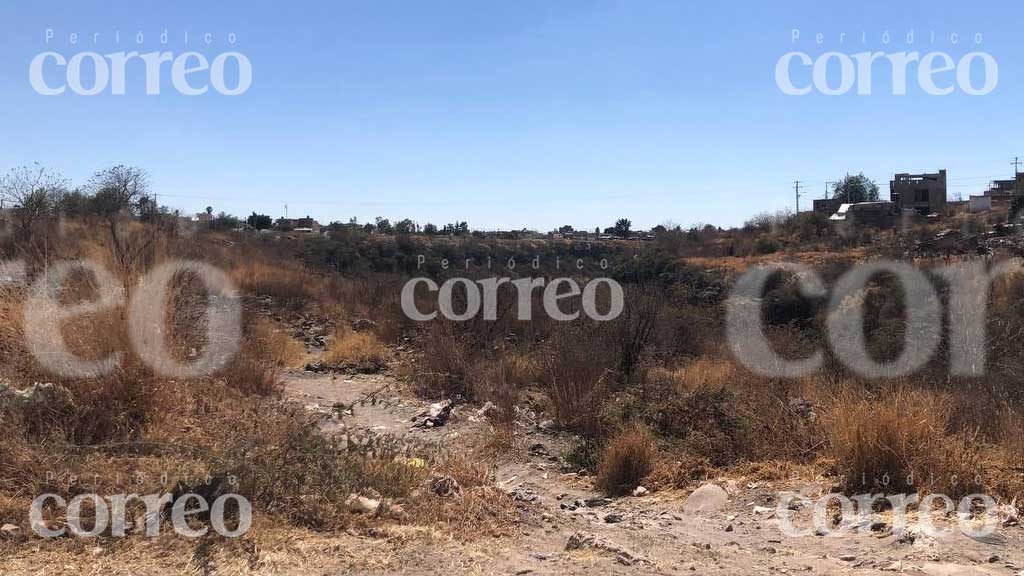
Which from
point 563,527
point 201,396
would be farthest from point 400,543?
point 201,396

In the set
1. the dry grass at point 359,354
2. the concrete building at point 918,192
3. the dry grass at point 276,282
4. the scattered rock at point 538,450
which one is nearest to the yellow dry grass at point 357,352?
the dry grass at point 359,354

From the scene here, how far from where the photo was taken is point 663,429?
6.84 metres

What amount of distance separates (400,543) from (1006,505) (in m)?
3.77

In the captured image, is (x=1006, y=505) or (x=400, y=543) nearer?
(x=400, y=543)

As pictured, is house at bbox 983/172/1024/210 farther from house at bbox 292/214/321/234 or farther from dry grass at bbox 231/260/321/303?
house at bbox 292/214/321/234

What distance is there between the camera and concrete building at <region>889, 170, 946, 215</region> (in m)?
59.8

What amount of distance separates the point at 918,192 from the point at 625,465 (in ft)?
214

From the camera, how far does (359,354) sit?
12.5m

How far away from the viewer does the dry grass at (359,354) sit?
1209cm

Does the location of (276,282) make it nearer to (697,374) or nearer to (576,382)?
(697,374)

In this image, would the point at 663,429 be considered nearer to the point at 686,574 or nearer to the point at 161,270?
the point at 686,574

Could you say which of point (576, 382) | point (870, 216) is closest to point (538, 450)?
point (576, 382)

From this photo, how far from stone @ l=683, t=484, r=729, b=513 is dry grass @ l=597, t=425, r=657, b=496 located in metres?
0.54

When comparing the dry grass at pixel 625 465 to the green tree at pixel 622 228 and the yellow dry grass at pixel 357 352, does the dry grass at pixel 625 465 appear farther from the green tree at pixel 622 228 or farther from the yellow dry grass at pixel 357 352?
the green tree at pixel 622 228
